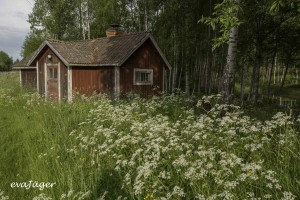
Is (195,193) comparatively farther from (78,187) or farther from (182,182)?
(78,187)

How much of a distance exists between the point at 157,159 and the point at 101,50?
15.9 metres

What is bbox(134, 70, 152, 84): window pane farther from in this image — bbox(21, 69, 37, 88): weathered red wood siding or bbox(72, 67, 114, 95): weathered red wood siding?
bbox(21, 69, 37, 88): weathered red wood siding

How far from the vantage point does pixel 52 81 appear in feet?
61.7

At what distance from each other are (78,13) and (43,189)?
39.9 m

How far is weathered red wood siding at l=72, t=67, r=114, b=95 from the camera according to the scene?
1747 centimetres

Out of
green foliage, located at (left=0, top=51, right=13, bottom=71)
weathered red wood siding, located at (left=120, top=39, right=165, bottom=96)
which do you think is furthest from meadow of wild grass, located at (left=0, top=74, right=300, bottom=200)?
green foliage, located at (left=0, top=51, right=13, bottom=71)

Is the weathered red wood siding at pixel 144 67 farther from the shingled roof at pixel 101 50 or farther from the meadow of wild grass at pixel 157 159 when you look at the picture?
the meadow of wild grass at pixel 157 159

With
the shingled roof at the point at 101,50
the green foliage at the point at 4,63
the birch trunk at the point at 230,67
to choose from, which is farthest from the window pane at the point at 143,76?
the green foliage at the point at 4,63

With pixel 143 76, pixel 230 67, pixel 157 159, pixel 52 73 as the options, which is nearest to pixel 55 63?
pixel 52 73

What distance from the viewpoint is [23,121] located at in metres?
8.79

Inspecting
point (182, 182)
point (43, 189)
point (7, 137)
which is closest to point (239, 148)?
point (182, 182)

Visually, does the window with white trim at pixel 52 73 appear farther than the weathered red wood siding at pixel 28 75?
No

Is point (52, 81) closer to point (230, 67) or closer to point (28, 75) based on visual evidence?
point (28, 75)

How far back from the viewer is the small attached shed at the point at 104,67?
56.5 ft
